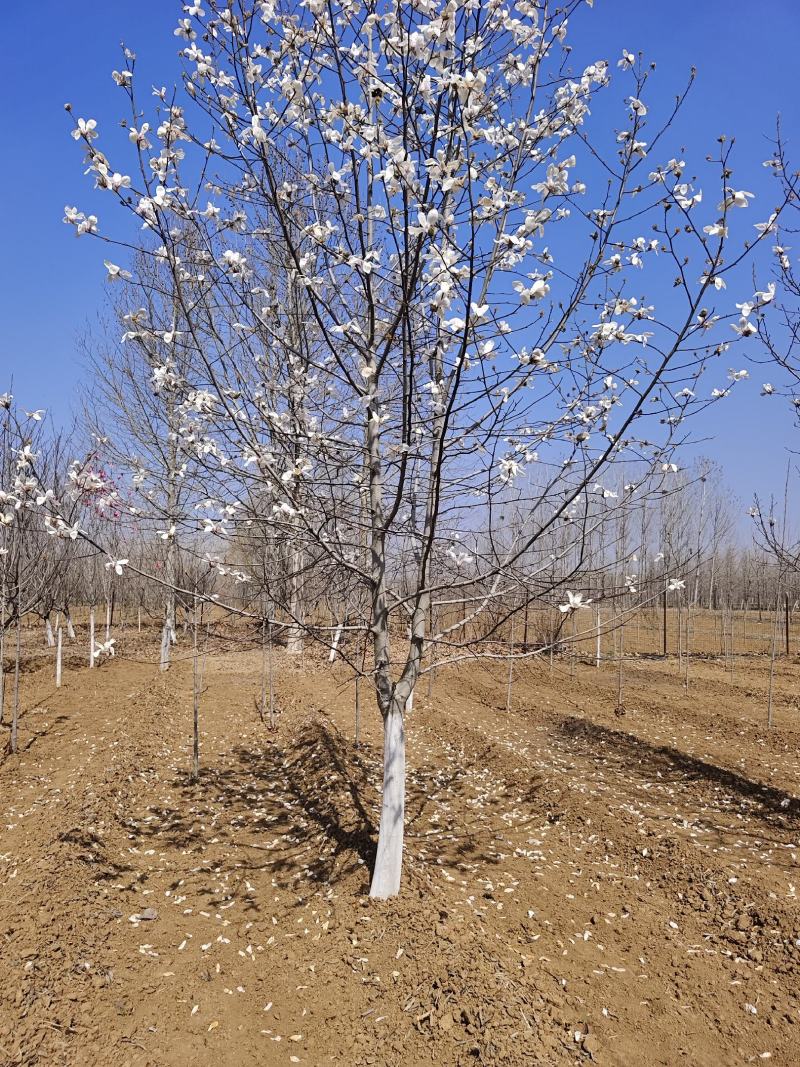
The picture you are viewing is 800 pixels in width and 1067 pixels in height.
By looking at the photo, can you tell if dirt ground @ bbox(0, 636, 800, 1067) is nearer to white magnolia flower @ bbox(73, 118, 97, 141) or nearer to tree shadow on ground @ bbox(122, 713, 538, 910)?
tree shadow on ground @ bbox(122, 713, 538, 910)

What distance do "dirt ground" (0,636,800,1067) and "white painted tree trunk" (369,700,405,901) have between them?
0.14 m

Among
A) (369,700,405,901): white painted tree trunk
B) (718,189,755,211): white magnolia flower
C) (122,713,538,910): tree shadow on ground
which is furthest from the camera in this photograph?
(122,713,538,910): tree shadow on ground

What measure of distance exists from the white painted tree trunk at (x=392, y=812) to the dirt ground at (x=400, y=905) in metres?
0.14

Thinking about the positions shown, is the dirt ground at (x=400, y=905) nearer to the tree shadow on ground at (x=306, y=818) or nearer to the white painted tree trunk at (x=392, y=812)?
the tree shadow on ground at (x=306, y=818)

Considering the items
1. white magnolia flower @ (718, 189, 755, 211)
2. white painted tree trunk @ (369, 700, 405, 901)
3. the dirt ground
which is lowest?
the dirt ground

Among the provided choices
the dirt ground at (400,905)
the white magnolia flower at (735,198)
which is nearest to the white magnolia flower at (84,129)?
the white magnolia flower at (735,198)

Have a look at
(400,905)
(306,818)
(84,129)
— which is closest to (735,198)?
(84,129)

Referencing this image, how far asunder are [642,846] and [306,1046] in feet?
10.7

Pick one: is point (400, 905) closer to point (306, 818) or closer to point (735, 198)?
point (306, 818)

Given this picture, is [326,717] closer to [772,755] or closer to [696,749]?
[696,749]

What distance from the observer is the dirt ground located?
3.20 meters

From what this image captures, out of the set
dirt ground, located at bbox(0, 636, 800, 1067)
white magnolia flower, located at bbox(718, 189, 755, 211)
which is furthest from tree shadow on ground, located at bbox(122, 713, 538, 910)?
white magnolia flower, located at bbox(718, 189, 755, 211)

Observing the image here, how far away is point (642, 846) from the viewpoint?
5312 mm

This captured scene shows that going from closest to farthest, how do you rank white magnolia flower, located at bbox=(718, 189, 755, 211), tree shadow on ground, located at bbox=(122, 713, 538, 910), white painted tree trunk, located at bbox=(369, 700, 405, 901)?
white magnolia flower, located at bbox=(718, 189, 755, 211) < white painted tree trunk, located at bbox=(369, 700, 405, 901) < tree shadow on ground, located at bbox=(122, 713, 538, 910)
